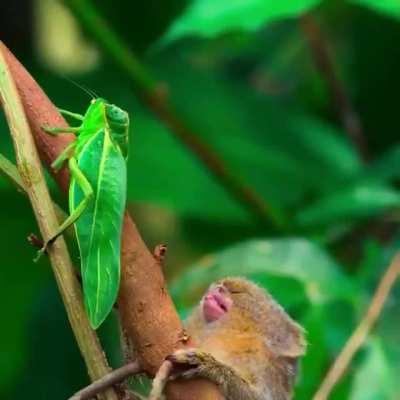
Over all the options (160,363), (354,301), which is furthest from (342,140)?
(160,363)

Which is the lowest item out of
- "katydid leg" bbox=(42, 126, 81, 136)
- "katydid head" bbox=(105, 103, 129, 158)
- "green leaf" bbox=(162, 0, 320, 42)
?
"katydid leg" bbox=(42, 126, 81, 136)

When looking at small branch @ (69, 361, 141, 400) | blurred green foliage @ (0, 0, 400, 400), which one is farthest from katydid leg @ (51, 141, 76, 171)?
blurred green foliage @ (0, 0, 400, 400)

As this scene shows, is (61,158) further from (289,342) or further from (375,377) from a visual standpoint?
(375,377)

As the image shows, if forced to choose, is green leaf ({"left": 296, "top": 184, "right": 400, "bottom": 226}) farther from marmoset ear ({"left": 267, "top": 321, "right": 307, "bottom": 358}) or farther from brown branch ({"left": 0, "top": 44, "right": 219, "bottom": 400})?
brown branch ({"left": 0, "top": 44, "right": 219, "bottom": 400})

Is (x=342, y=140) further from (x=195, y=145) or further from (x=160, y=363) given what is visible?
(x=160, y=363)

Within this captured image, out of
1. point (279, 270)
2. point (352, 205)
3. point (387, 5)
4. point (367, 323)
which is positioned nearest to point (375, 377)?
point (367, 323)

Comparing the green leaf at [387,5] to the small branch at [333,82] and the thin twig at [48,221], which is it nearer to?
the small branch at [333,82]

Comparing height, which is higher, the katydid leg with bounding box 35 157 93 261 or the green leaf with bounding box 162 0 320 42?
the green leaf with bounding box 162 0 320 42

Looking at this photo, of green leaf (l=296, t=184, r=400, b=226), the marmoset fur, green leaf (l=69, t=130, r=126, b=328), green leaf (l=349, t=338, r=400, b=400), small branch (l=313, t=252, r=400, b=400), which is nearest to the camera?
green leaf (l=69, t=130, r=126, b=328)
